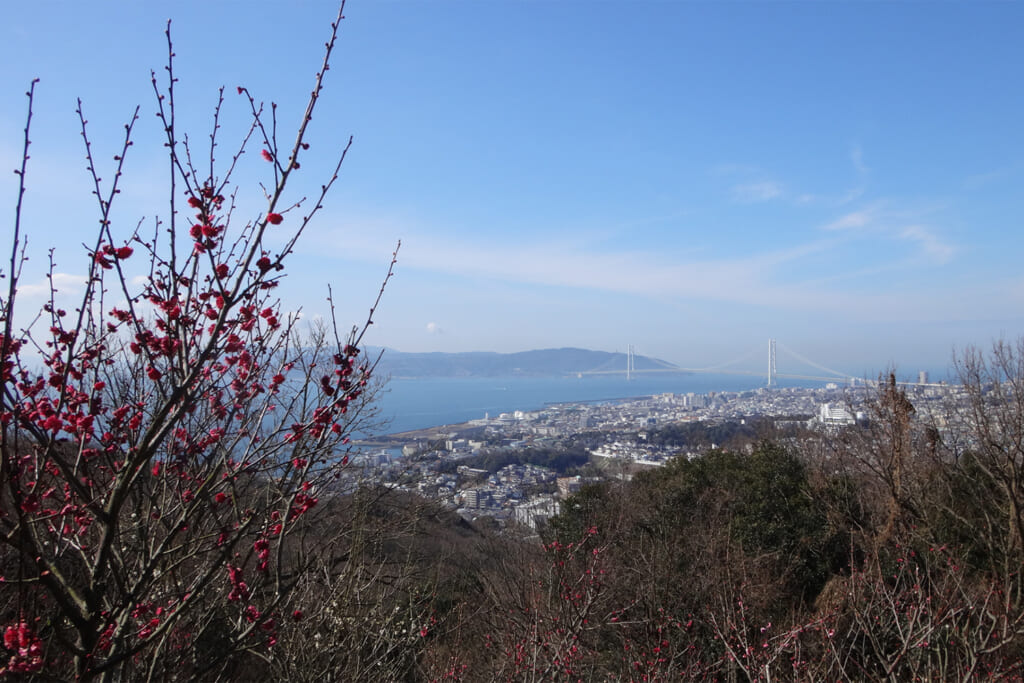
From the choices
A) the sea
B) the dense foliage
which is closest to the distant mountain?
the sea

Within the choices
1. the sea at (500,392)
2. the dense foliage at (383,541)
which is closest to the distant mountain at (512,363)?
the sea at (500,392)

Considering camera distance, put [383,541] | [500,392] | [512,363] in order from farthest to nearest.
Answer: [512,363] < [500,392] < [383,541]

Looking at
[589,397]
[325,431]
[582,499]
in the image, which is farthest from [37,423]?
[589,397]

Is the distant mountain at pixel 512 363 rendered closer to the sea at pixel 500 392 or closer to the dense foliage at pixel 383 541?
the sea at pixel 500 392

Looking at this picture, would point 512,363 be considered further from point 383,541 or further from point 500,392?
point 383,541

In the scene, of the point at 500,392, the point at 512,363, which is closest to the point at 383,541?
the point at 500,392
